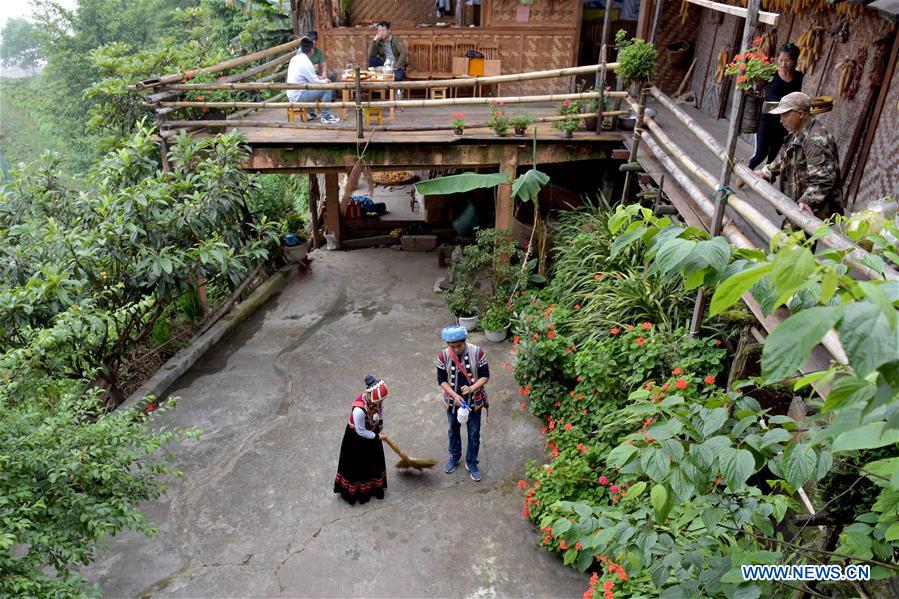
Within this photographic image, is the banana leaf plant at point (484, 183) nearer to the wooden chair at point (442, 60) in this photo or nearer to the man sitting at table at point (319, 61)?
the man sitting at table at point (319, 61)

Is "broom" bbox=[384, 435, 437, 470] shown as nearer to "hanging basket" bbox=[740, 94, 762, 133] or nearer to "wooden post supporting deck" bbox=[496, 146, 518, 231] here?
"wooden post supporting deck" bbox=[496, 146, 518, 231]

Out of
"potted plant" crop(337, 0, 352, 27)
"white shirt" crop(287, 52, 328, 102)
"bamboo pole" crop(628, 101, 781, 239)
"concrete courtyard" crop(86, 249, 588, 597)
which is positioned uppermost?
"potted plant" crop(337, 0, 352, 27)

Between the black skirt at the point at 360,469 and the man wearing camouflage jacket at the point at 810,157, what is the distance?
4249mm

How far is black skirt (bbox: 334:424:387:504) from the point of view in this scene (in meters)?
5.77

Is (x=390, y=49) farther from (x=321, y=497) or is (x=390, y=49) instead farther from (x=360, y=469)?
(x=321, y=497)

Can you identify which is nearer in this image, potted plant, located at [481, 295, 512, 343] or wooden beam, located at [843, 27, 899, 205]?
wooden beam, located at [843, 27, 899, 205]

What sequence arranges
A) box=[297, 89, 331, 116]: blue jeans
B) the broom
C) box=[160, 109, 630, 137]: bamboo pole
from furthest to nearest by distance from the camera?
1. box=[297, 89, 331, 116]: blue jeans
2. box=[160, 109, 630, 137]: bamboo pole
3. the broom

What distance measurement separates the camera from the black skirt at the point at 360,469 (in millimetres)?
5773

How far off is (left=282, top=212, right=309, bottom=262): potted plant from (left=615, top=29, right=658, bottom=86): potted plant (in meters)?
6.70

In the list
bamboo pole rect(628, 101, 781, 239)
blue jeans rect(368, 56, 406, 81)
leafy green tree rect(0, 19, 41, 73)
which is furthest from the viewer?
leafy green tree rect(0, 19, 41, 73)

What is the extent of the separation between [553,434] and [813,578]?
3.91 m

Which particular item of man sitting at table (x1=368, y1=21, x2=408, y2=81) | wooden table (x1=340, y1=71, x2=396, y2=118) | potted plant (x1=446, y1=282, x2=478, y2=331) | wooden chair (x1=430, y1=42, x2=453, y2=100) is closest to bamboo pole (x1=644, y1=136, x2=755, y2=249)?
potted plant (x1=446, y1=282, x2=478, y2=331)

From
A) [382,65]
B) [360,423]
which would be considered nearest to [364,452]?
[360,423]

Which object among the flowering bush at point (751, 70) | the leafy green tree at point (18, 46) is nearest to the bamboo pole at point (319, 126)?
the flowering bush at point (751, 70)
